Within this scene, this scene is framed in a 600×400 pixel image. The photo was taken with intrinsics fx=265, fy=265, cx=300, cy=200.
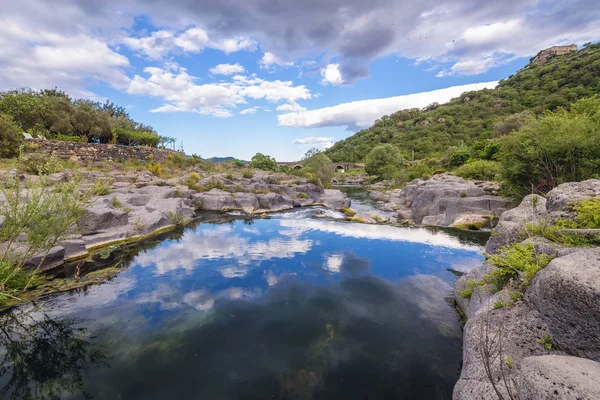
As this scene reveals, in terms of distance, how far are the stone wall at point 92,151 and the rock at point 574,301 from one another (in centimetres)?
4112

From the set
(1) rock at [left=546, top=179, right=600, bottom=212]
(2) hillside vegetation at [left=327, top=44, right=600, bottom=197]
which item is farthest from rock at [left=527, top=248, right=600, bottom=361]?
(2) hillside vegetation at [left=327, top=44, right=600, bottom=197]

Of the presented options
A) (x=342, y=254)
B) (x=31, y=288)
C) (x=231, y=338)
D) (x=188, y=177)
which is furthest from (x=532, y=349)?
(x=188, y=177)

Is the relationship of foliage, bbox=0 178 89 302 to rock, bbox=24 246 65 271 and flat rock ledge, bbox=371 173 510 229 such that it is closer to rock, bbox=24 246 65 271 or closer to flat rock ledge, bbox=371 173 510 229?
rock, bbox=24 246 65 271

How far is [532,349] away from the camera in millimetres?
4566

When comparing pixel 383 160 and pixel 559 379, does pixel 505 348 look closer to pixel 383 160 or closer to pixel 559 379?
pixel 559 379

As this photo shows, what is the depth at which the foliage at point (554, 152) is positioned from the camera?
15.7 m

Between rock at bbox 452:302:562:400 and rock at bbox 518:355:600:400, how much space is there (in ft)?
2.47

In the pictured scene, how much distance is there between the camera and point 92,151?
3688 centimetres

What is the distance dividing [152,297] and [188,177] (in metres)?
26.1

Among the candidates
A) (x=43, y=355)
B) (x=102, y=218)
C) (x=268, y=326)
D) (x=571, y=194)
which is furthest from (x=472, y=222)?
(x=102, y=218)

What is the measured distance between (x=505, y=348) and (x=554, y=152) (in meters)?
18.5

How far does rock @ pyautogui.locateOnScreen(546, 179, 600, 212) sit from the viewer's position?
25.5 ft

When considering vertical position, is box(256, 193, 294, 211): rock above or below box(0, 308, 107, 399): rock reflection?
above

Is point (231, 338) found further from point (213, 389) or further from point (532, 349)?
point (532, 349)
